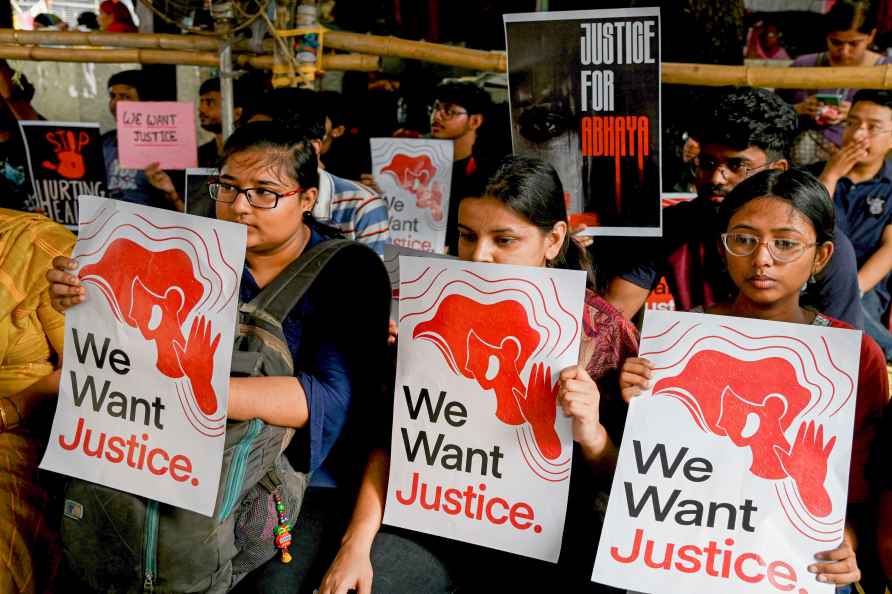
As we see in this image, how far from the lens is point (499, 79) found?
6129 mm

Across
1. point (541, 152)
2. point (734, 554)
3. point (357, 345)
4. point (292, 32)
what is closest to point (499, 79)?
point (292, 32)

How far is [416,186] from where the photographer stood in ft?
12.5

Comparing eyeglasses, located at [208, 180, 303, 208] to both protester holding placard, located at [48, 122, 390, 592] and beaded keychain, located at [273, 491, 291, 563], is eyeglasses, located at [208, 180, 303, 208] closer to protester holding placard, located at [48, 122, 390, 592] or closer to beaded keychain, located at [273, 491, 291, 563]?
protester holding placard, located at [48, 122, 390, 592]

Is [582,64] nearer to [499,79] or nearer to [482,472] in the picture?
[482,472]

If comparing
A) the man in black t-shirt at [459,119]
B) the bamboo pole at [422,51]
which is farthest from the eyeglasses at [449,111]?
the bamboo pole at [422,51]

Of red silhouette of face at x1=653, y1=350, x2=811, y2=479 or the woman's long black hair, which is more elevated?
the woman's long black hair

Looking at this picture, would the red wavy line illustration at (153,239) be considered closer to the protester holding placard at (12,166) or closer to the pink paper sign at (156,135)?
the pink paper sign at (156,135)

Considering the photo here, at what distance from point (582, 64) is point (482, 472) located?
128 centimetres

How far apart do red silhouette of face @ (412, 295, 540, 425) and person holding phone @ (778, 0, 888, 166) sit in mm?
3146

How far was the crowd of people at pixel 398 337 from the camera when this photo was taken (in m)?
1.55

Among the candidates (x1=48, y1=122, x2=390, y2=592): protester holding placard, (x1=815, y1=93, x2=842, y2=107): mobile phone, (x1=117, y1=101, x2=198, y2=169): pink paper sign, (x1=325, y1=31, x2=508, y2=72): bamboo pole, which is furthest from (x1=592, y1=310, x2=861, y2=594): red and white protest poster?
(x1=815, y1=93, x2=842, y2=107): mobile phone

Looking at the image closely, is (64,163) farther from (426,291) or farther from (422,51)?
(426,291)

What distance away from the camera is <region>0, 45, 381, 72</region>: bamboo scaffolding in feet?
12.2

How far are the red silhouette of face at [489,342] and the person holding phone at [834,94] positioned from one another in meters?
3.15
